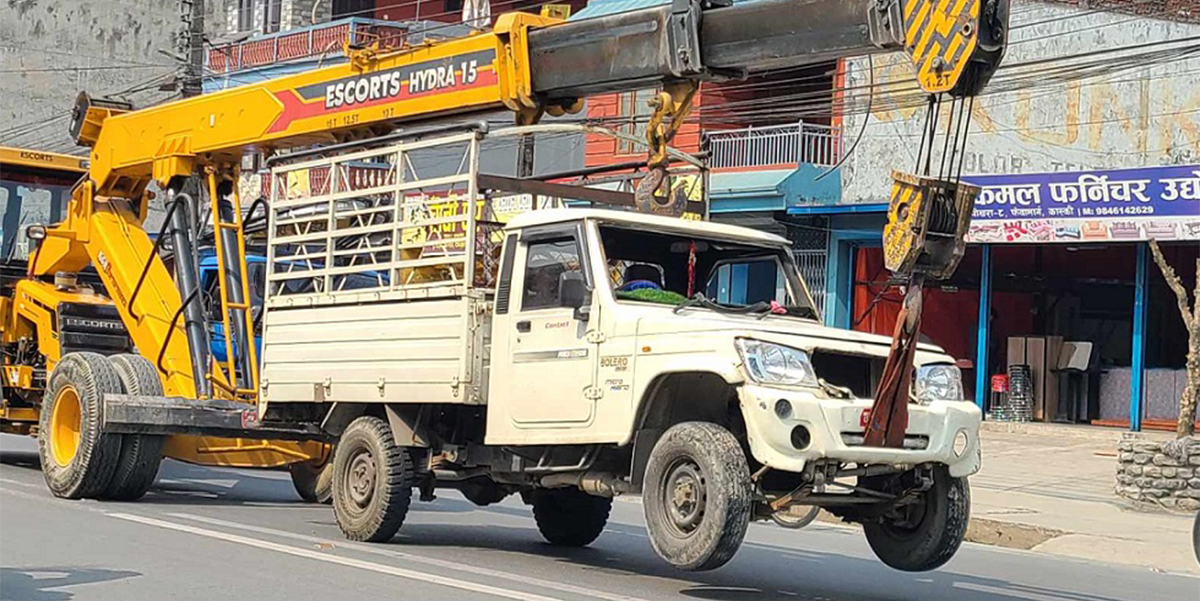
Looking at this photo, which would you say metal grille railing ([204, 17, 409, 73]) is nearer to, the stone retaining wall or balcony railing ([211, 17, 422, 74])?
balcony railing ([211, 17, 422, 74])

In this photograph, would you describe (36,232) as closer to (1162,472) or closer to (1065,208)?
(1162,472)

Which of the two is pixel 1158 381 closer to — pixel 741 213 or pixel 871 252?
pixel 871 252

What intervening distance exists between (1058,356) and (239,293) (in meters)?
16.2

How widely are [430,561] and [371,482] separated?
995 millimetres

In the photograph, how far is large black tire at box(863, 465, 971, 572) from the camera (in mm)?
9727

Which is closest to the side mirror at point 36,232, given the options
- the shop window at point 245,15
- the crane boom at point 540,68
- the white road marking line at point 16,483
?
the crane boom at point 540,68

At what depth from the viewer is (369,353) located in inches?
463

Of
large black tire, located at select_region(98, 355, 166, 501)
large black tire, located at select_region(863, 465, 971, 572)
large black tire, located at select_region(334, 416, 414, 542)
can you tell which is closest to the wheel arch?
large black tire, located at select_region(863, 465, 971, 572)

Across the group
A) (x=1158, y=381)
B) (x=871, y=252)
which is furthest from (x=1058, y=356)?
(x=871, y=252)

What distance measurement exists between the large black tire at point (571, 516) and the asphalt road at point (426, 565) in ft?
0.56

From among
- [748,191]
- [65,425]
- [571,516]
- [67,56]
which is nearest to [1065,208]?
[748,191]

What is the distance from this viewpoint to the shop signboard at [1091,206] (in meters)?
22.5

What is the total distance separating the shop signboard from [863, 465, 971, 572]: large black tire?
13795mm

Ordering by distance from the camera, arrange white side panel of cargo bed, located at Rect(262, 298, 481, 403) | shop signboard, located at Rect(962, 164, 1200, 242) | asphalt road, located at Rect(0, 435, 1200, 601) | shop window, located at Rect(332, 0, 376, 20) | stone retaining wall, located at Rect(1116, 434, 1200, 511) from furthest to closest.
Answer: shop window, located at Rect(332, 0, 376, 20), shop signboard, located at Rect(962, 164, 1200, 242), stone retaining wall, located at Rect(1116, 434, 1200, 511), white side panel of cargo bed, located at Rect(262, 298, 481, 403), asphalt road, located at Rect(0, 435, 1200, 601)
